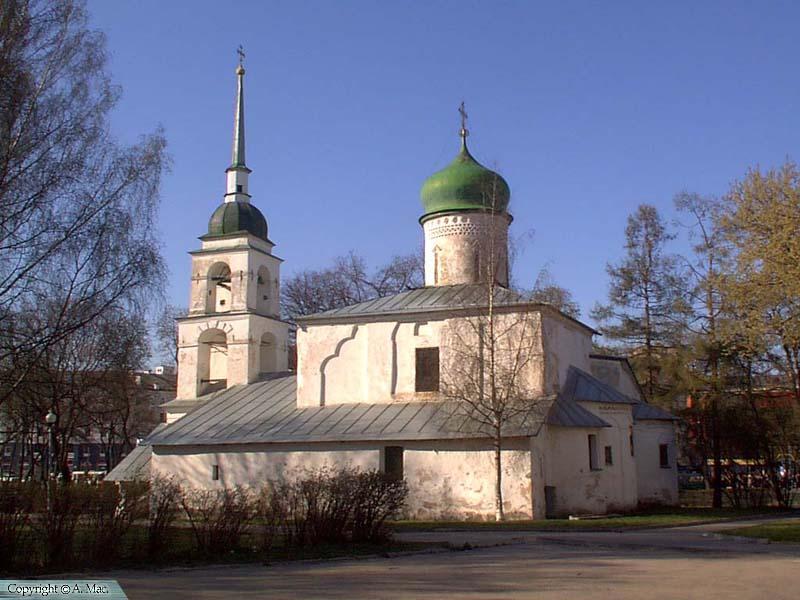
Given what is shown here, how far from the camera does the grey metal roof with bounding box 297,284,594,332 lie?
23.8 metres

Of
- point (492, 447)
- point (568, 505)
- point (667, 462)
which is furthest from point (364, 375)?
point (667, 462)

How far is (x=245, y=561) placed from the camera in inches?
439

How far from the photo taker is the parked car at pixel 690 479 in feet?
133

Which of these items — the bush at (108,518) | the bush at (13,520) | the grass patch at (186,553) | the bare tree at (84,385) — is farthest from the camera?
the bare tree at (84,385)

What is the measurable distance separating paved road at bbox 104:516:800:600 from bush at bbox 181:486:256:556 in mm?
1228

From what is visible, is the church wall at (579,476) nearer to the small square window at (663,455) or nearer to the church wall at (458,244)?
the small square window at (663,455)

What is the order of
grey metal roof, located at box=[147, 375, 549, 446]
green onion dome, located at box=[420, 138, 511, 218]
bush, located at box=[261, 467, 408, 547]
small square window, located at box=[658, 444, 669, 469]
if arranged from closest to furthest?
1. bush, located at box=[261, 467, 408, 547]
2. grey metal roof, located at box=[147, 375, 549, 446]
3. green onion dome, located at box=[420, 138, 511, 218]
4. small square window, located at box=[658, 444, 669, 469]

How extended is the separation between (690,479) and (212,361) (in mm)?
26515

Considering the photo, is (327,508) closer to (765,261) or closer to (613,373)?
(765,261)

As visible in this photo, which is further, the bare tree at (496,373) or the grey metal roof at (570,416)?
the grey metal roof at (570,416)

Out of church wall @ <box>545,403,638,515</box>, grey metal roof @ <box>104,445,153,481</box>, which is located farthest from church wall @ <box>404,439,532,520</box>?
grey metal roof @ <box>104,445,153,481</box>

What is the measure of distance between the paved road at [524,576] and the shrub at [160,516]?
3.44 feet

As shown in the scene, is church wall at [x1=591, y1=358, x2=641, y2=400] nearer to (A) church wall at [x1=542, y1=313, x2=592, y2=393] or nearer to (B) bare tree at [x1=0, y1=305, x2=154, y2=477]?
(A) church wall at [x1=542, y1=313, x2=592, y2=393]

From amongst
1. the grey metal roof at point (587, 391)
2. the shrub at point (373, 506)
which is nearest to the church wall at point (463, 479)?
the grey metal roof at point (587, 391)
